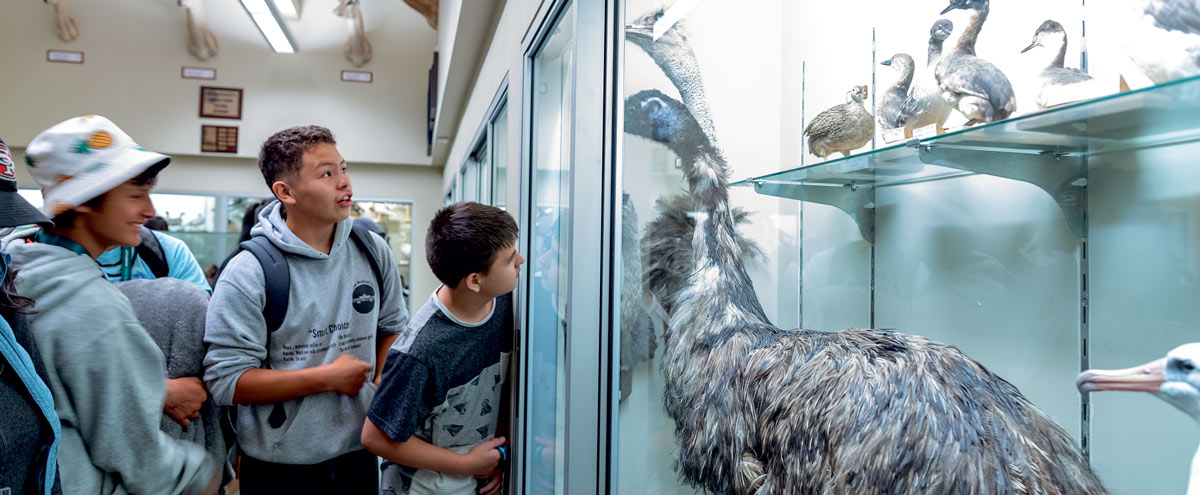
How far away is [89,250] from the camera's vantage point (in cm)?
116

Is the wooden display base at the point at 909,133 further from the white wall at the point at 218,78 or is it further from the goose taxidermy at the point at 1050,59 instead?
the white wall at the point at 218,78

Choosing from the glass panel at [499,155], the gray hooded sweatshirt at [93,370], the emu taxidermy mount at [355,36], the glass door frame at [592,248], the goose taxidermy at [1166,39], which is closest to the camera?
the goose taxidermy at [1166,39]

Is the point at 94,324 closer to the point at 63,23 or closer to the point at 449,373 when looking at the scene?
the point at 449,373

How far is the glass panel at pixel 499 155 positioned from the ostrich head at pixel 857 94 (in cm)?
190

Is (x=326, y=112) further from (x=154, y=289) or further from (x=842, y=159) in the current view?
(x=842, y=159)

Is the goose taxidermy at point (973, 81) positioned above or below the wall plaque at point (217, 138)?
below

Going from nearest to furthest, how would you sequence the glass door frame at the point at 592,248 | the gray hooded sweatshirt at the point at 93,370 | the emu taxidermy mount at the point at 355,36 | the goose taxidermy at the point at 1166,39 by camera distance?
the goose taxidermy at the point at 1166,39 < the gray hooded sweatshirt at the point at 93,370 < the glass door frame at the point at 592,248 < the emu taxidermy mount at the point at 355,36

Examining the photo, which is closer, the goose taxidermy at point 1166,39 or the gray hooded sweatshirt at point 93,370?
the goose taxidermy at point 1166,39

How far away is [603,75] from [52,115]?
29.6ft

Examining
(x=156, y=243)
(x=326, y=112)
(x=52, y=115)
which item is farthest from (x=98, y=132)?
(x=52, y=115)

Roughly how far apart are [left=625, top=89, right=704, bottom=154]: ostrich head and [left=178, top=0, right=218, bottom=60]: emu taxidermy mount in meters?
8.21

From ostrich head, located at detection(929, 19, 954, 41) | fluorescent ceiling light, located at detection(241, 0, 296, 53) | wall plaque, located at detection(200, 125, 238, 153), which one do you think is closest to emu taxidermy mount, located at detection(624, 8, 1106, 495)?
ostrich head, located at detection(929, 19, 954, 41)

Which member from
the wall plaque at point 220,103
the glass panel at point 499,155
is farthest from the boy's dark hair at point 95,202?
the wall plaque at point 220,103

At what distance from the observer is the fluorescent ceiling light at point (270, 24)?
5.98m
